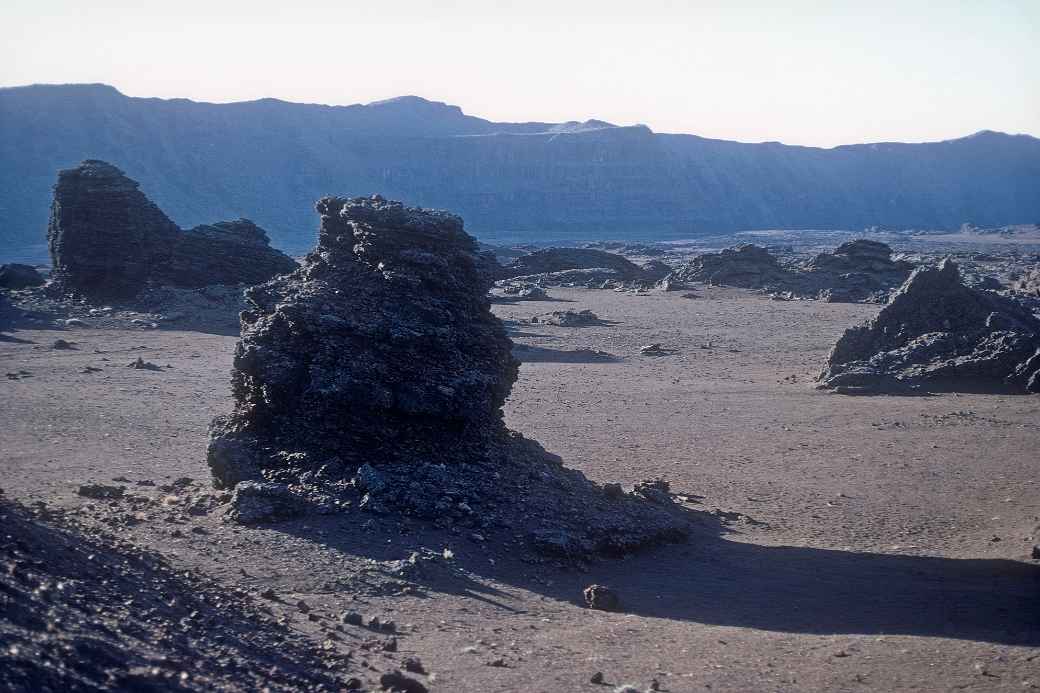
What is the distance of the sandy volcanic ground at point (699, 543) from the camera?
20.7ft

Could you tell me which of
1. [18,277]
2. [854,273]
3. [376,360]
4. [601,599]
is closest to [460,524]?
[601,599]

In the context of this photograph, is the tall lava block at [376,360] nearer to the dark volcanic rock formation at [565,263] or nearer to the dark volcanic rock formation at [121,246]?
the dark volcanic rock formation at [121,246]

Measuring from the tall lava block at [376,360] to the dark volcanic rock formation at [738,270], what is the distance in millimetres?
30339

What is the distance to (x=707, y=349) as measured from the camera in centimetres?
Result: 2366

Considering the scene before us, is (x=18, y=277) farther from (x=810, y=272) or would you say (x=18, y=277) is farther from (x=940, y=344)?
(x=810, y=272)

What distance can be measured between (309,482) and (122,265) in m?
22.5

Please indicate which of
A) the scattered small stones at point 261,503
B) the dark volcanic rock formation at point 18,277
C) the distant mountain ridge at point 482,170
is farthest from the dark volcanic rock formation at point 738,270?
the distant mountain ridge at point 482,170

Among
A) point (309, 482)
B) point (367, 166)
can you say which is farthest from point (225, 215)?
point (309, 482)

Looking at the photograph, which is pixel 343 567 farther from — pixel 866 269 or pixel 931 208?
pixel 931 208

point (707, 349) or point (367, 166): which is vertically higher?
point (367, 166)

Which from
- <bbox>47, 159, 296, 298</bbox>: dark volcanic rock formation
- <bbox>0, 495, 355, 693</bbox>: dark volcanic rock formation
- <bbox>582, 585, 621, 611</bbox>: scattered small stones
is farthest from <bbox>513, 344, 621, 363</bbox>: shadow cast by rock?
<bbox>0, 495, 355, 693</bbox>: dark volcanic rock formation

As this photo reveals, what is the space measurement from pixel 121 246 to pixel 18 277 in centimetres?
520

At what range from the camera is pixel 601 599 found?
7.28 meters

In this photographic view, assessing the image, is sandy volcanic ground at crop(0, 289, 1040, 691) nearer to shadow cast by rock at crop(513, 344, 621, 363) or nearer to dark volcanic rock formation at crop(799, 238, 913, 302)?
shadow cast by rock at crop(513, 344, 621, 363)
